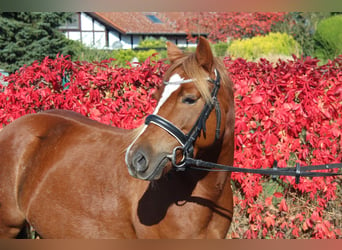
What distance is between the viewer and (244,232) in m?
4.48

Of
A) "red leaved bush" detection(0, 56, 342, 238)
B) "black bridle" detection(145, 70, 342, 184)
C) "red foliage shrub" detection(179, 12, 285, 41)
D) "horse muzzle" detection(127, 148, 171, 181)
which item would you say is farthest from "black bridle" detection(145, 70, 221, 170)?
"red foliage shrub" detection(179, 12, 285, 41)

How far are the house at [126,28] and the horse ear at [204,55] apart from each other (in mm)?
26711

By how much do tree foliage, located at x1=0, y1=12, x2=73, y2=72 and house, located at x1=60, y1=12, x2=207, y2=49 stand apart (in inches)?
507

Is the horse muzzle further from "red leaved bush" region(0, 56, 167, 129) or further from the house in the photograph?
the house

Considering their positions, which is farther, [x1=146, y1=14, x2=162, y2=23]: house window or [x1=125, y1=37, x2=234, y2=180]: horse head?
[x1=146, y1=14, x2=162, y2=23]: house window

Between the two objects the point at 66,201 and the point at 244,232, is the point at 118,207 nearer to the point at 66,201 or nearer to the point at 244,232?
the point at 66,201

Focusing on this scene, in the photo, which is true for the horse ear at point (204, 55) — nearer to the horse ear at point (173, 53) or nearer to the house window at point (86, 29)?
the horse ear at point (173, 53)

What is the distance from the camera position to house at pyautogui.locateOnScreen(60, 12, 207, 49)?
97.3 feet

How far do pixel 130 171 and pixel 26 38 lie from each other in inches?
589

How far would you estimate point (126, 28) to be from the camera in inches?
1194

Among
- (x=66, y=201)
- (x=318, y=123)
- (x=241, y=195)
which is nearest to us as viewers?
(x=66, y=201)

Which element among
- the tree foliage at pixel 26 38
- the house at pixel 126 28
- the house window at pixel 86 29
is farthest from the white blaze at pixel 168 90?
the house window at pixel 86 29

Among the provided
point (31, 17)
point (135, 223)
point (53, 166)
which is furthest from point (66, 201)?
point (31, 17)
